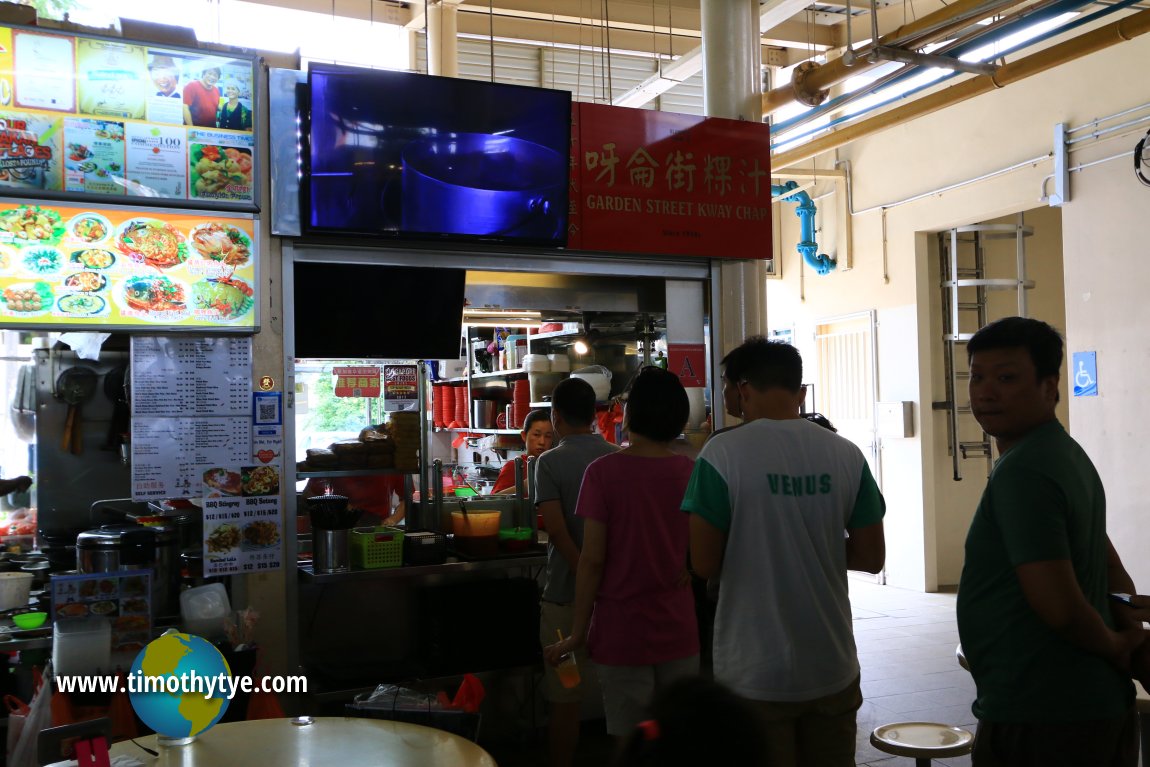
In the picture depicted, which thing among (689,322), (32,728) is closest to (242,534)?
(32,728)

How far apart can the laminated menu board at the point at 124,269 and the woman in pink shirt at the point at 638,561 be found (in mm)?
1661

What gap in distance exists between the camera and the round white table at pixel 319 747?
7.63 feet

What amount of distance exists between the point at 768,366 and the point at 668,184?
2215 millimetres

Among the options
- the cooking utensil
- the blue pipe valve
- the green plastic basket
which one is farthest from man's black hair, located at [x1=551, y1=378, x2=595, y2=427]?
the blue pipe valve

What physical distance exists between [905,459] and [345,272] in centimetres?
586

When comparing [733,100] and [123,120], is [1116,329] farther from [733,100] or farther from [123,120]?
[123,120]

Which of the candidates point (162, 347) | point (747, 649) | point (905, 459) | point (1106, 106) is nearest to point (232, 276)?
point (162, 347)

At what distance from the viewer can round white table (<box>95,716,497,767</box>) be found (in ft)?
7.63

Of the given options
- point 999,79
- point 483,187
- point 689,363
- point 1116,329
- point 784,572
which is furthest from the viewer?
point 1116,329

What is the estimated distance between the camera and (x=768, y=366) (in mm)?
2561

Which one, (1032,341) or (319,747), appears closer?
(1032,341)

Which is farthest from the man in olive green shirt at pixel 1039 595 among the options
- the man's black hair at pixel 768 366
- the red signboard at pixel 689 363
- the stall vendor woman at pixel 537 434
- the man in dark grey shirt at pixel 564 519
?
the stall vendor woman at pixel 537 434

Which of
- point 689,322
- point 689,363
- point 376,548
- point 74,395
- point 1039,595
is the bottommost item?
point 376,548

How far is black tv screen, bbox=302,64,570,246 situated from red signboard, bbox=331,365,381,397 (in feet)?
4.71
